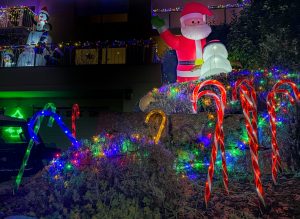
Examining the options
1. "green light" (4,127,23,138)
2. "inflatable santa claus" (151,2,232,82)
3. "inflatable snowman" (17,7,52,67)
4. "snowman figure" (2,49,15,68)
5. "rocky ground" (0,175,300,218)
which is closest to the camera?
"rocky ground" (0,175,300,218)

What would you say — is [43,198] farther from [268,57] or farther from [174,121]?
[268,57]

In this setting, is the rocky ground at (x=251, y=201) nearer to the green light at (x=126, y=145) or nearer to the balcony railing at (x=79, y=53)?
the green light at (x=126, y=145)

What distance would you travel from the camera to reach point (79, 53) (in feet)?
51.4

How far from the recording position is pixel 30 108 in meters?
16.3

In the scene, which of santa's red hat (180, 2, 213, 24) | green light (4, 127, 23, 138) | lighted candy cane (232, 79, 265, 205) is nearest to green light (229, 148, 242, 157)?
lighted candy cane (232, 79, 265, 205)

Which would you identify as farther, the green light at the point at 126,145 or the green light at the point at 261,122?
the green light at the point at 261,122

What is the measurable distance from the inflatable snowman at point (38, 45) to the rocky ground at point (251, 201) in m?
10.1

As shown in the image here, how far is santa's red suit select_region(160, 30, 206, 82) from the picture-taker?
1102 centimetres

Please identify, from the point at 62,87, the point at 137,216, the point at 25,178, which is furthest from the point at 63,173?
the point at 62,87

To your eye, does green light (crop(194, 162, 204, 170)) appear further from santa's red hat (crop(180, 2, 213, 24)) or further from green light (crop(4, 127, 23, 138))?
santa's red hat (crop(180, 2, 213, 24))

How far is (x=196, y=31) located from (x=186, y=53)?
760mm

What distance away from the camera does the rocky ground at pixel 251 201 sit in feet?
14.4

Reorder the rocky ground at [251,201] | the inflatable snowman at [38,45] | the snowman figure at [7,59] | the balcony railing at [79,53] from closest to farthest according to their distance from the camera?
1. the rocky ground at [251,201]
2. the balcony railing at [79,53]
3. the inflatable snowman at [38,45]
4. the snowman figure at [7,59]

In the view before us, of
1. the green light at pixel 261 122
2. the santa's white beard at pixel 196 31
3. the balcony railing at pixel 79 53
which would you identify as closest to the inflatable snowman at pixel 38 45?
the balcony railing at pixel 79 53
